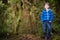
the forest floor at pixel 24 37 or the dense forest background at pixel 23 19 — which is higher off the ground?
the dense forest background at pixel 23 19

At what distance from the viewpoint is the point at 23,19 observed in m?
10.0

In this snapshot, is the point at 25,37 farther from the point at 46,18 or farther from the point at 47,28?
the point at 46,18

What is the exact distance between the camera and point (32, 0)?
9.93 metres

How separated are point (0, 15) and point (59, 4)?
2.66 metres

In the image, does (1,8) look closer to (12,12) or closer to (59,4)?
(12,12)

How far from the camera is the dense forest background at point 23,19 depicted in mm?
9578

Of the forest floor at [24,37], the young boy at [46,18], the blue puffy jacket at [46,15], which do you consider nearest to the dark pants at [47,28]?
the young boy at [46,18]

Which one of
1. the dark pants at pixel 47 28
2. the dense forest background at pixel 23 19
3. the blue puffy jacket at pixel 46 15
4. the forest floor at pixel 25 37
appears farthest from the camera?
the dense forest background at pixel 23 19

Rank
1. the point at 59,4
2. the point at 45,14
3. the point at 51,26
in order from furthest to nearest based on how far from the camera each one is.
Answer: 1. the point at 59,4
2. the point at 51,26
3. the point at 45,14

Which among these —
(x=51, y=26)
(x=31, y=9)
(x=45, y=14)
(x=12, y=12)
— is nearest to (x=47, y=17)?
(x=45, y=14)

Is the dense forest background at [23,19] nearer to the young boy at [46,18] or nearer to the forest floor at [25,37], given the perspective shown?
the forest floor at [25,37]

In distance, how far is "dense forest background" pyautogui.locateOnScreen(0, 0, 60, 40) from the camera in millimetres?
9578

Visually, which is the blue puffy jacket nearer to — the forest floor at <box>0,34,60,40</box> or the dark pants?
the dark pants

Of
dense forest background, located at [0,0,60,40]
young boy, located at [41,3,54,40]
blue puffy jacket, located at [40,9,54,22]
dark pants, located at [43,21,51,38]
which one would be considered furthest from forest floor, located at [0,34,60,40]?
blue puffy jacket, located at [40,9,54,22]
